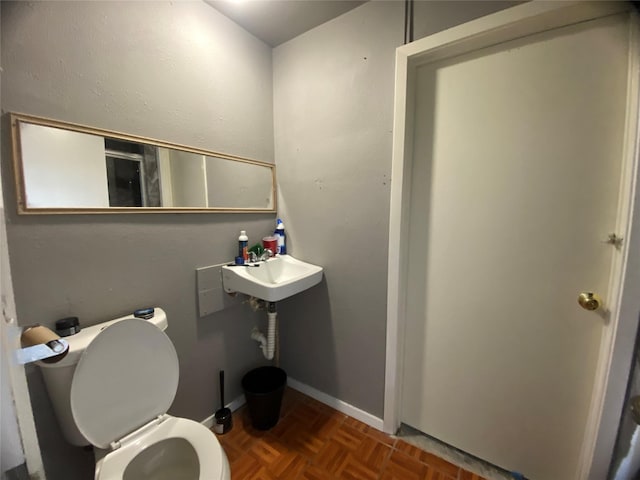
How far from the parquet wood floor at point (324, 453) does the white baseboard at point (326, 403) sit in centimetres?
3

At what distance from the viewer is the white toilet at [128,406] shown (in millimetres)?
881

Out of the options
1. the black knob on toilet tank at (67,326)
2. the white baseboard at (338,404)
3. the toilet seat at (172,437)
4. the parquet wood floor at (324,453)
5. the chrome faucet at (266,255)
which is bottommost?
the parquet wood floor at (324,453)

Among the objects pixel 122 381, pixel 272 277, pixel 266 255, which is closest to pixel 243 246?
pixel 266 255

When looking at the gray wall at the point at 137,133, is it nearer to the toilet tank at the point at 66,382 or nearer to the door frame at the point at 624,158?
the toilet tank at the point at 66,382

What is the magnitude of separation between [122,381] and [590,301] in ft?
5.87

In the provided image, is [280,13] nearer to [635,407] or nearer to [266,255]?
[266,255]

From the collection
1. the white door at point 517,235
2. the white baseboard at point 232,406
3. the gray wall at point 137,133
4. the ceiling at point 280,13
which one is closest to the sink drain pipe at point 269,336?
the gray wall at point 137,133

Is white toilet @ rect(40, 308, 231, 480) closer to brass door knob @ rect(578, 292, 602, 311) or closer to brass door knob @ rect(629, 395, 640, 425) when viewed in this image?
brass door knob @ rect(629, 395, 640, 425)

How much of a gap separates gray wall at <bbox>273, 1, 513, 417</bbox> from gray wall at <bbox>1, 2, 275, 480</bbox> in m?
0.24

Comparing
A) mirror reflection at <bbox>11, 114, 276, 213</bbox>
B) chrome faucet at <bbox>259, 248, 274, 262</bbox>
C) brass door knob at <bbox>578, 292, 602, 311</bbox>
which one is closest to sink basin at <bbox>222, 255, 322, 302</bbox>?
chrome faucet at <bbox>259, 248, 274, 262</bbox>

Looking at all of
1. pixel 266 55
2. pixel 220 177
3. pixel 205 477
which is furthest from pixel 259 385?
pixel 266 55

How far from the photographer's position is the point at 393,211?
133cm

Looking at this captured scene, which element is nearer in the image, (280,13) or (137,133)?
(137,133)

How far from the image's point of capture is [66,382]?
0.89 m
